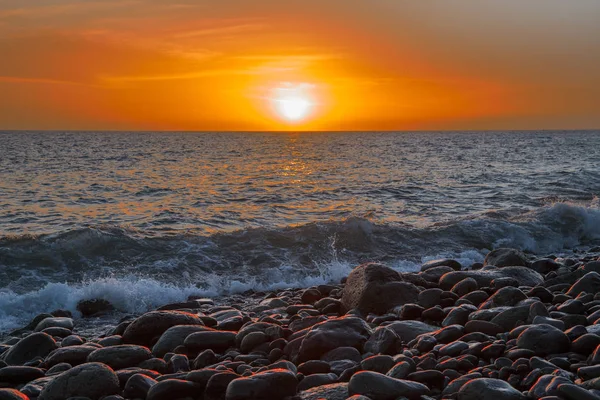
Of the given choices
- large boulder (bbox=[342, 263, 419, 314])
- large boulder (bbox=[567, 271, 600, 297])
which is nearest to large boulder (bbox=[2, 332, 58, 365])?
large boulder (bbox=[342, 263, 419, 314])

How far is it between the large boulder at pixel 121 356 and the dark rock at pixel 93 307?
3698 millimetres

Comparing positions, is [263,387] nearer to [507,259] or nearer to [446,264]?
[446,264]

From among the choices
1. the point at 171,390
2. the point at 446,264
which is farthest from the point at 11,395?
the point at 446,264

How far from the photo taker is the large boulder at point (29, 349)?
22.8ft

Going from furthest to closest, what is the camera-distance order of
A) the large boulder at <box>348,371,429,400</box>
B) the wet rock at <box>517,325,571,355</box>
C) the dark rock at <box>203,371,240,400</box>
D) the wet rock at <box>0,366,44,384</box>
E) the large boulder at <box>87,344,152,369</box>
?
the large boulder at <box>87,344,152,369</box> < the wet rock at <box>0,366,44,384</box> < the wet rock at <box>517,325,571,355</box> < the dark rock at <box>203,371,240,400</box> < the large boulder at <box>348,371,429,400</box>

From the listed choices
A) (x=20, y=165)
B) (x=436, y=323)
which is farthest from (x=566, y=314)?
(x=20, y=165)

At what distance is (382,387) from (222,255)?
29.3 feet

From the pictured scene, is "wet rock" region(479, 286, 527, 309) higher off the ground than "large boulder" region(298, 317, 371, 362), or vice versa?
"wet rock" region(479, 286, 527, 309)

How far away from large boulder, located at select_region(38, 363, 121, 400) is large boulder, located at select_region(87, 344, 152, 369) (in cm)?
69

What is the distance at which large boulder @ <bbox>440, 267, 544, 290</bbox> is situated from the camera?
31.1ft

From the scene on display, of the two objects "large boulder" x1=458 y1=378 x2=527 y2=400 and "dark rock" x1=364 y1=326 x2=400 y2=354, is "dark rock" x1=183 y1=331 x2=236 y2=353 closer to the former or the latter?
"dark rock" x1=364 y1=326 x2=400 y2=354

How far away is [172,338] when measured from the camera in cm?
698

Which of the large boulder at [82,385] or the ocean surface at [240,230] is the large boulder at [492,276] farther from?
the large boulder at [82,385]

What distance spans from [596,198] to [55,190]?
917 inches
